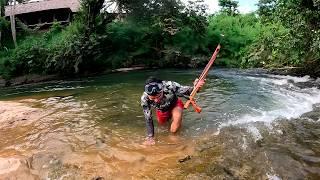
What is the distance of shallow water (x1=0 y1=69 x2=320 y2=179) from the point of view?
5.78m

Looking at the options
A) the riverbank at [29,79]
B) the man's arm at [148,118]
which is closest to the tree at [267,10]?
the man's arm at [148,118]

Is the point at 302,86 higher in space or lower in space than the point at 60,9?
lower

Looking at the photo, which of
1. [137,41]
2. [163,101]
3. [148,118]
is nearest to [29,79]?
[137,41]

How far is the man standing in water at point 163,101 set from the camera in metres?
7.58

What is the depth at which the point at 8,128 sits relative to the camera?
9055mm

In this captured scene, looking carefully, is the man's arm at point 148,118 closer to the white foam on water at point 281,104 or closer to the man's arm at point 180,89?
the man's arm at point 180,89

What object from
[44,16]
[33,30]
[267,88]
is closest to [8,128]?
[267,88]

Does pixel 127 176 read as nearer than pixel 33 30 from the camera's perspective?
Yes

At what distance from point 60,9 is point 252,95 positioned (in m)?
28.9

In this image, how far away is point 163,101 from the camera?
27.0 ft

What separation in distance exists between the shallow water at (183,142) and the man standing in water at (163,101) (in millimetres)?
302

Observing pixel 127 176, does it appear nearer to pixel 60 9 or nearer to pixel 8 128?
pixel 8 128

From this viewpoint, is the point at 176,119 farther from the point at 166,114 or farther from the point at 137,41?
the point at 137,41

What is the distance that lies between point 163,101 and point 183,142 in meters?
1.24
